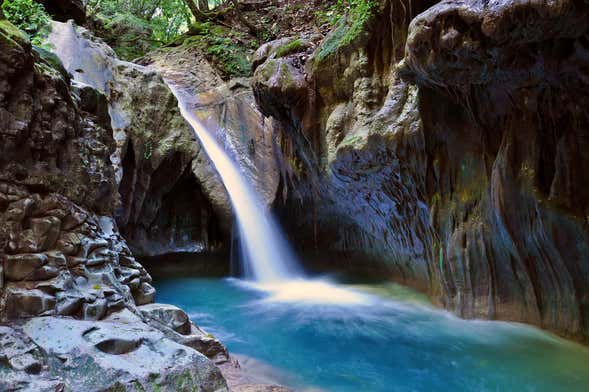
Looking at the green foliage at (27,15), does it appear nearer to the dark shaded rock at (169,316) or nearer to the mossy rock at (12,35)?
the mossy rock at (12,35)

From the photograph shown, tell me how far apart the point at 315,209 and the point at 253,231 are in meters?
1.66

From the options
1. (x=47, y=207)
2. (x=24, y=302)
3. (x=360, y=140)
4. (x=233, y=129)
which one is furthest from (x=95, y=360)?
(x=233, y=129)

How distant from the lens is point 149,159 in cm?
991

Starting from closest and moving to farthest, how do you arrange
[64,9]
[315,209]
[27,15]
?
[27,15]
[315,209]
[64,9]

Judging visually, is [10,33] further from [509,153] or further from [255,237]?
[255,237]

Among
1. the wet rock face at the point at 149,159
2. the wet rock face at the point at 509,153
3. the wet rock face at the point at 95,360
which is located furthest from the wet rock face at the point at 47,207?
the wet rock face at the point at 149,159

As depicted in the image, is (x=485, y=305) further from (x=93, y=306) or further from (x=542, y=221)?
(x=93, y=306)

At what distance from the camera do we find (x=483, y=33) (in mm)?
4078

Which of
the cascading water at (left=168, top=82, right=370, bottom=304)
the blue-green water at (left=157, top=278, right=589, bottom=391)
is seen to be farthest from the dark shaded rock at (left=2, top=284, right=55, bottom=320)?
the cascading water at (left=168, top=82, right=370, bottom=304)

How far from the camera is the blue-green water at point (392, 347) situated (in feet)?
15.6

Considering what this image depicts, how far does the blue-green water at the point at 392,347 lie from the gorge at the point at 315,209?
38mm

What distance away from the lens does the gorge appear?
335 cm

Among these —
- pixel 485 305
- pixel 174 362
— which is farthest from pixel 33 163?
pixel 485 305

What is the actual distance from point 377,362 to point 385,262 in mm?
4711
